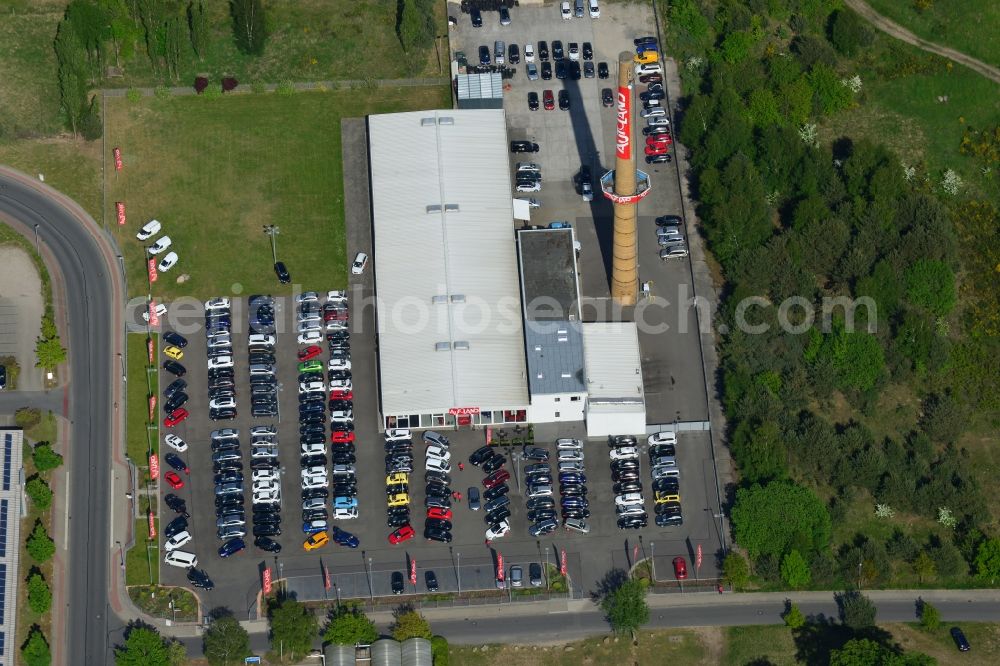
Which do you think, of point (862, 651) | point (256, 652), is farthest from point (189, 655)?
point (862, 651)

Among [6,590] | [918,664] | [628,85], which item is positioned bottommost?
[918,664]

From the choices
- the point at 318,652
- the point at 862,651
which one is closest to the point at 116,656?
the point at 318,652

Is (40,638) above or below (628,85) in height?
below

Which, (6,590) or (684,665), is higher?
(6,590)

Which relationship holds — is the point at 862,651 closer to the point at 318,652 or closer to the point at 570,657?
the point at 570,657

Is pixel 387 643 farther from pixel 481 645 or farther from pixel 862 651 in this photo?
pixel 862 651

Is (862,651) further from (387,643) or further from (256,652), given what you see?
(256,652)

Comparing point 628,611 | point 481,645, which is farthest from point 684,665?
point 481,645
